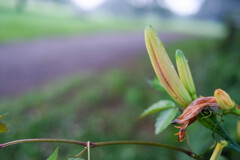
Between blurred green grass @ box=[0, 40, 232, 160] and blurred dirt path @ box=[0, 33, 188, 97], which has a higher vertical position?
blurred dirt path @ box=[0, 33, 188, 97]

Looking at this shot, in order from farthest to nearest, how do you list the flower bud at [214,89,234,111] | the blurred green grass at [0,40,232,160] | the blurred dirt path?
the blurred dirt path
the blurred green grass at [0,40,232,160]
the flower bud at [214,89,234,111]

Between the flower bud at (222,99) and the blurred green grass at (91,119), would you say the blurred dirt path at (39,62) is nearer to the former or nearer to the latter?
the blurred green grass at (91,119)

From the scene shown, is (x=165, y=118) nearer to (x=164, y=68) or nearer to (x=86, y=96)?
(x=164, y=68)

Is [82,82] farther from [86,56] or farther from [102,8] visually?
[102,8]

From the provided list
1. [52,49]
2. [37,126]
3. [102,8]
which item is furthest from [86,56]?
[102,8]

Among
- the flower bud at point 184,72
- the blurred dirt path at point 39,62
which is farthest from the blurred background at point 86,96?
the flower bud at point 184,72

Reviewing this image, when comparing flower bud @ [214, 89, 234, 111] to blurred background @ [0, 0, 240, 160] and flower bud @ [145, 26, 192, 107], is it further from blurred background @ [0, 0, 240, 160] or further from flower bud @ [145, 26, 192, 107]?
blurred background @ [0, 0, 240, 160]

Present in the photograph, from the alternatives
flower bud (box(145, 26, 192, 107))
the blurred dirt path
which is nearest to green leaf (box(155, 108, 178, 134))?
flower bud (box(145, 26, 192, 107))

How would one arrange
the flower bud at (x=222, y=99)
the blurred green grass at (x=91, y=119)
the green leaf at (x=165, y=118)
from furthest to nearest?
the blurred green grass at (x=91, y=119) < the green leaf at (x=165, y=118) < the flower bud at (x=222, y=99)

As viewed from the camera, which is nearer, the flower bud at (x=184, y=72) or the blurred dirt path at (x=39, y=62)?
the flower bud at (x=184, y=72)
